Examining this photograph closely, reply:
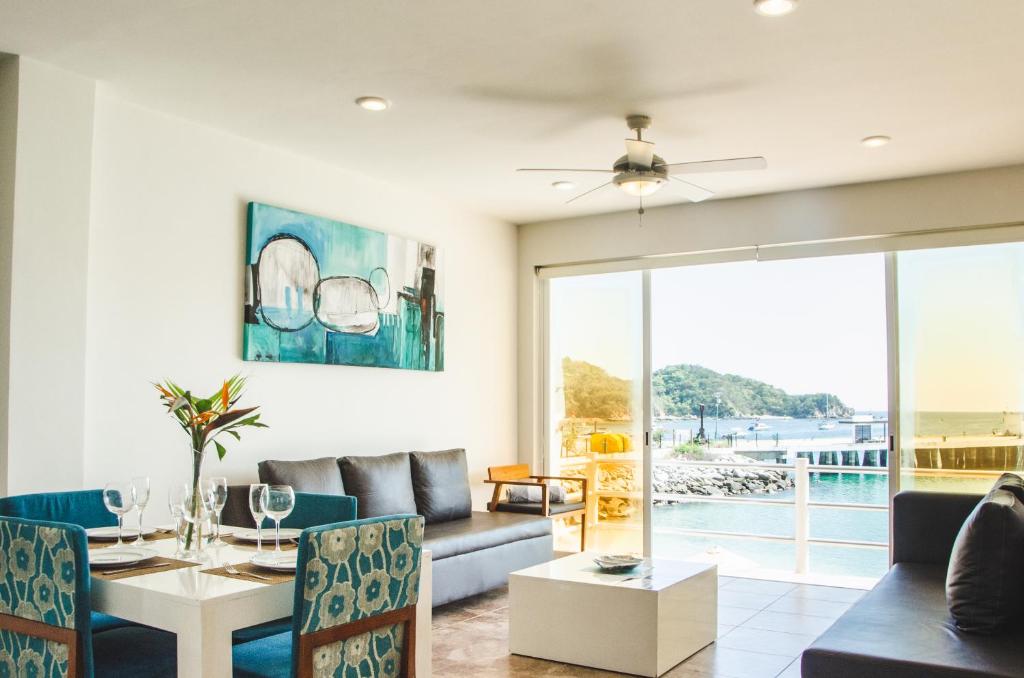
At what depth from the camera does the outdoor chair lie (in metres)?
5.92

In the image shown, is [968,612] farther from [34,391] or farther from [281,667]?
[34,391]

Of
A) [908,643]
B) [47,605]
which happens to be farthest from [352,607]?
[908,643]

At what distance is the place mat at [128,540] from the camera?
2695 millimetres

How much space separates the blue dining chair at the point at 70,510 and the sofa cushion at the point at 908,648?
2.16 metres

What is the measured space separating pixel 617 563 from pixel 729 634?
76 cm

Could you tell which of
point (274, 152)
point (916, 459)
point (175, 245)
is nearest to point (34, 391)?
point (175, 245)

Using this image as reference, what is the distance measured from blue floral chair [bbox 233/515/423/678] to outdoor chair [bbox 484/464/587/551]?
139 inches

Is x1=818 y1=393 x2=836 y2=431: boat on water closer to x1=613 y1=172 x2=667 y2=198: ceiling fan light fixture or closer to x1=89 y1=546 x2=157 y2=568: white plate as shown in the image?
x1=613 y1=172 x2=667 y2=198: ceiling fan light fixture

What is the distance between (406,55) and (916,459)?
13.5 feet

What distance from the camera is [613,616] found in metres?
3.75

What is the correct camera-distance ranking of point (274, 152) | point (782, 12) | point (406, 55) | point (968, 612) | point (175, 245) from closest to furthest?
point (968, 612) → point (782, 12) → point (406, 55) → point (175, 245) → point (274, 152)

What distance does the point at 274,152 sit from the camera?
498cm

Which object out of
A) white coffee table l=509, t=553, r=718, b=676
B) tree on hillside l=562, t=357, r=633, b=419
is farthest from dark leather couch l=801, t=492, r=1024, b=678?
tree on hillside l=562, t=357, r=633, b=419

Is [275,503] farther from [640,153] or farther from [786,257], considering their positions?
[786,257]
